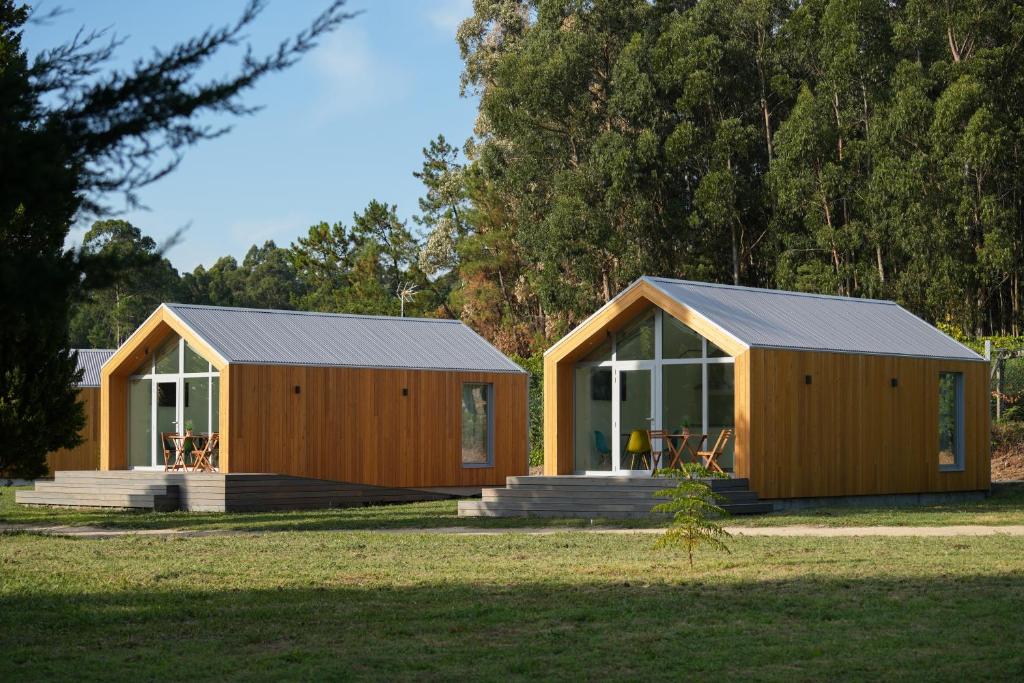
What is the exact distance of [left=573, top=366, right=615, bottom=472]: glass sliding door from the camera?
860 inches

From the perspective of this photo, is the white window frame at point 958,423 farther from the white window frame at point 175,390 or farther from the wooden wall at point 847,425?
the white window frame at point 175,390

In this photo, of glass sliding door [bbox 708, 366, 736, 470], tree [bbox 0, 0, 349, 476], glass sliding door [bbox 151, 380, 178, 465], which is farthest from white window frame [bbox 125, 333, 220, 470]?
tree [bbox 0, 0, 349, 476]

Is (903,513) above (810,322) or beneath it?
beneath

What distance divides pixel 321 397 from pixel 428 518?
5.31m

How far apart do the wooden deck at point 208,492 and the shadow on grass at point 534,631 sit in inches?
414

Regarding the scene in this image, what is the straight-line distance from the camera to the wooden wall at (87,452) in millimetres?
33156

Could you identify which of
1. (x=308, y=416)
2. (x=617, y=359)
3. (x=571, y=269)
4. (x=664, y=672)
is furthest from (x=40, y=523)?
(x=571, y=269)

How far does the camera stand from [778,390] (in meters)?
19.3

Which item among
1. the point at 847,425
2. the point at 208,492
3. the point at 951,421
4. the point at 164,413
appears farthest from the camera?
the point at 164,413

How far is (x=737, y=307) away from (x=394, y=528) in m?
6.69

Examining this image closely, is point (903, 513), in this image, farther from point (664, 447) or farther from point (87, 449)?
point (87, 449)

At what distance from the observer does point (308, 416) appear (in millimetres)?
23344

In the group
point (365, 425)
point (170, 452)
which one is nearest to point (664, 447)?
point (365, 425)

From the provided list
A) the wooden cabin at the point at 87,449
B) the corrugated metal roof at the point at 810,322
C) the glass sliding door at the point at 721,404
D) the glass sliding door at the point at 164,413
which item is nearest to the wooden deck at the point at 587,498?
the glass sliding door at the point at 721,404
